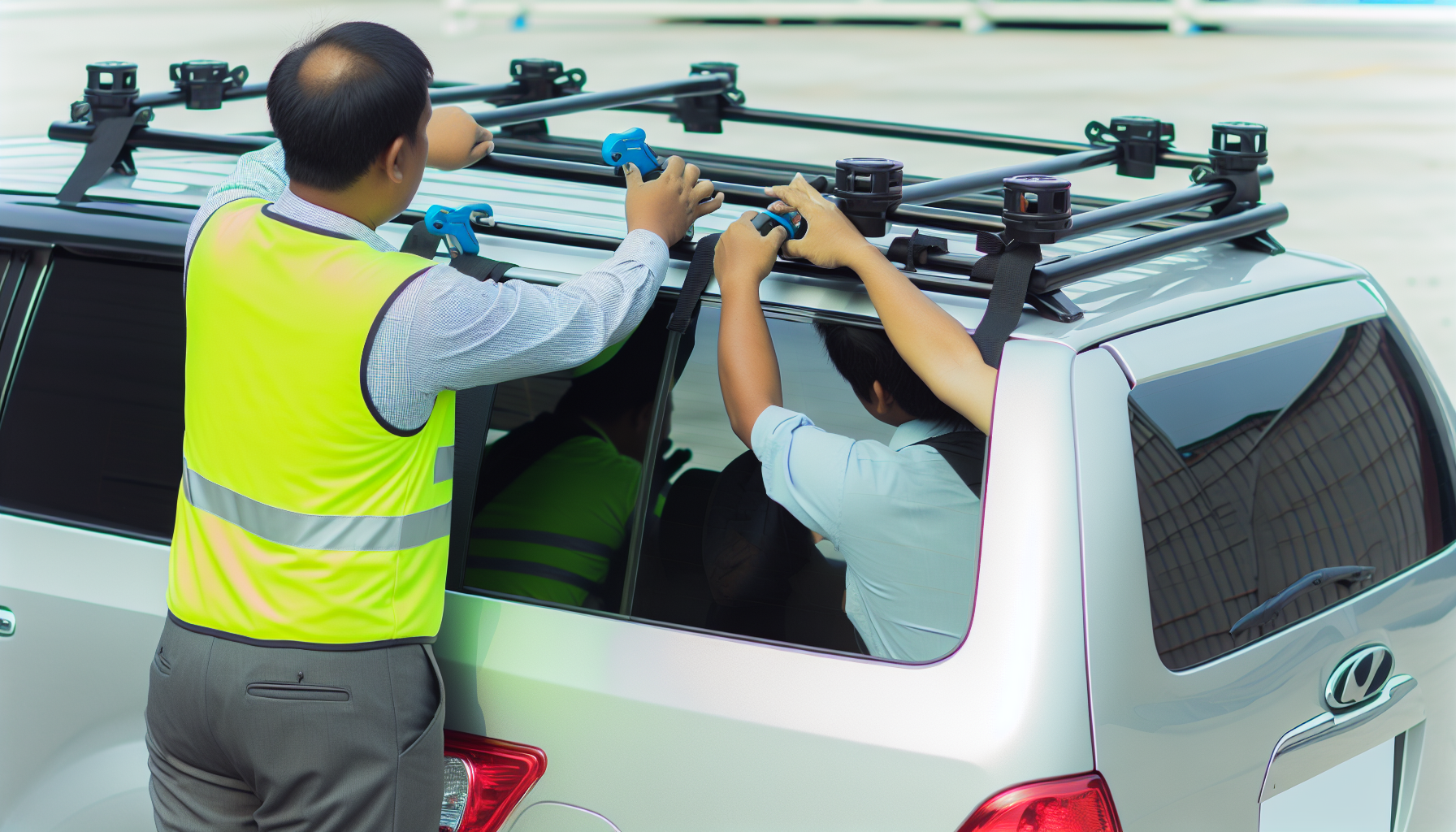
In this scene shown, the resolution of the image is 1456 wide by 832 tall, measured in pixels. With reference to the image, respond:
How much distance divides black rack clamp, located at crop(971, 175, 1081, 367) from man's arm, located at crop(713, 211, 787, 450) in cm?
34

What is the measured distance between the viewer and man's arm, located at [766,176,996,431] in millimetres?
Answer: 1867

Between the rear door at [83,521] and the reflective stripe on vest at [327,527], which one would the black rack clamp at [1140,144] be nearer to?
the reflective stripe on vest at [327,527]

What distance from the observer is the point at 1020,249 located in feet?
6.32

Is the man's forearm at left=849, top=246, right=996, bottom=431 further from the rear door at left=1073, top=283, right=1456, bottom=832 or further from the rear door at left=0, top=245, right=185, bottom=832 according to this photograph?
the rear door at left=0, top=245, right=185, bottom=832

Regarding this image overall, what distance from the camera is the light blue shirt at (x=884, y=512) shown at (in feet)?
6.23

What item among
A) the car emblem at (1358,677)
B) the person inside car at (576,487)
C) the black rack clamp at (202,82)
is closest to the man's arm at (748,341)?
the person inside car at (576,487)

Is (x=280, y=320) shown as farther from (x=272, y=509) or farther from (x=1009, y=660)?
(x=1009, y=660)

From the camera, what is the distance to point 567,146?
3680mm

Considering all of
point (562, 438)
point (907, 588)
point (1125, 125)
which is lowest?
point (907, 588)

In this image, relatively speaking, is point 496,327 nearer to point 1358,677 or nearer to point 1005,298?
point 1005,298

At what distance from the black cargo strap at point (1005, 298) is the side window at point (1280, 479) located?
21 centimetres

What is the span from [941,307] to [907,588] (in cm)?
44

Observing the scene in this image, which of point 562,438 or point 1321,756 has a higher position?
point 562,438

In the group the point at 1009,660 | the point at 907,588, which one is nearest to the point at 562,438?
the point at 907,588
